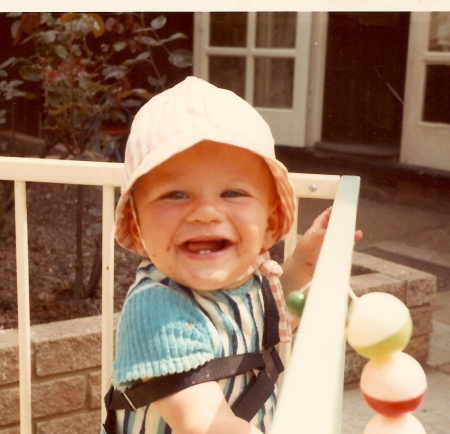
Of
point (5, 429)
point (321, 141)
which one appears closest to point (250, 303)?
point (5, 429)

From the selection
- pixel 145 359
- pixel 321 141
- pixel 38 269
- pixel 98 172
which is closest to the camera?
pixel 145 359

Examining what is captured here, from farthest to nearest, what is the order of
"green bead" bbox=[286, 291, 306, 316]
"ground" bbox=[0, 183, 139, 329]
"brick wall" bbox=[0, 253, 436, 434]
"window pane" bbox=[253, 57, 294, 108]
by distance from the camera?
"window pane" bbox=[253, 57, 294, 108]
"ground" bbox=[0, 183, 139, 329]
"brick wall" bbox=[0, 253, 436, 434]
"green bead" bbox=[286, 291, 306, 316]

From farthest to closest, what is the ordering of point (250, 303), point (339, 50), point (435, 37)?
point (339, 50), point (435, 37), point (250, 303)

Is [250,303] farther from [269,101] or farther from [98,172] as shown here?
[269,101]

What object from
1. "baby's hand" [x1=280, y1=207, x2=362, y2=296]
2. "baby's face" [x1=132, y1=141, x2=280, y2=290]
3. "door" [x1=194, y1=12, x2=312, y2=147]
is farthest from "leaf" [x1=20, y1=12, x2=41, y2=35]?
"door" [x1=194, y1=12, x2=312, y2=147]

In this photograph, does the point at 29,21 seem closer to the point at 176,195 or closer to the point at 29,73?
the point at 29,73

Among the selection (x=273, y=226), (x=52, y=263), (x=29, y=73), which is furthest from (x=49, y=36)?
(x=273, y=226)

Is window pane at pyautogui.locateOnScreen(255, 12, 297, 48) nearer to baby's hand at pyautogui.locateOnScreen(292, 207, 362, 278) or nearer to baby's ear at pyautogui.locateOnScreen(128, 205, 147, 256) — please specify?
baby's hand at pyautogui.locateOnScreen(292, 207, 362, 278)
